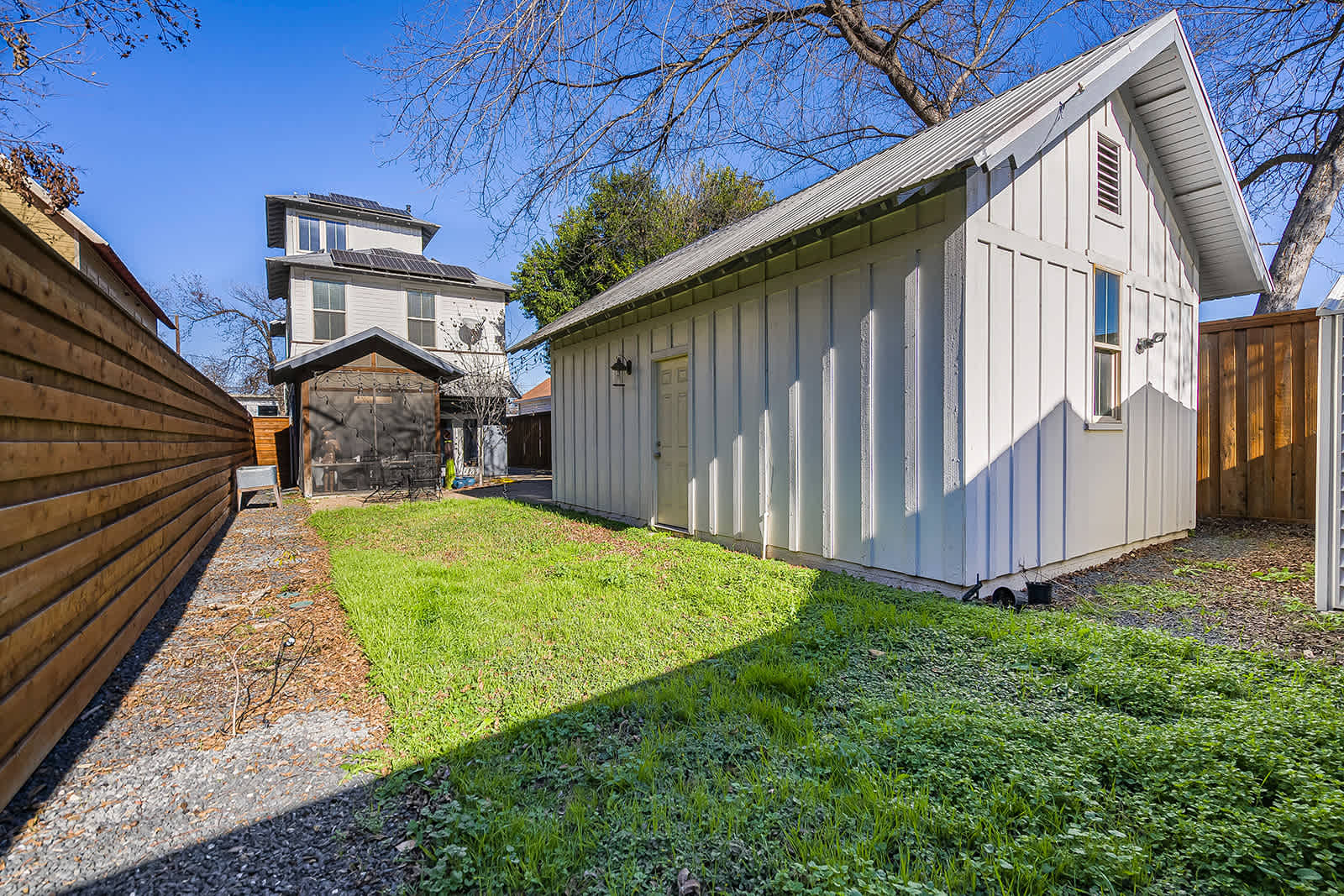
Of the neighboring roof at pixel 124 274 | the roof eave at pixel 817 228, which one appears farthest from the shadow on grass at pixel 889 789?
the neighboring roof at pixel 124 274

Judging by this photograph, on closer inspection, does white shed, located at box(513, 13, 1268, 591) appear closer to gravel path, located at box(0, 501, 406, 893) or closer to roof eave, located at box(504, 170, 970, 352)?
roof eave, located at box(504, 170, 970, 352)

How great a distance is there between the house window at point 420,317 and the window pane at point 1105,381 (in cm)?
1761

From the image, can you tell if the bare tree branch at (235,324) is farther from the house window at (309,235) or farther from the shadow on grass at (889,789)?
the shadow on grass at (889,789)

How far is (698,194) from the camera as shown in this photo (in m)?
11.5

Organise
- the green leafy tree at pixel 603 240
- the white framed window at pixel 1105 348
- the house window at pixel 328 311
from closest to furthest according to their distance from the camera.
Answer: the white framed window at pixel 1105 348
the green leafy tree at pixel 603 240
the house window at pixel 328 311

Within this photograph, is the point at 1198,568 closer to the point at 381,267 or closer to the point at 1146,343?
the point at 1146,343

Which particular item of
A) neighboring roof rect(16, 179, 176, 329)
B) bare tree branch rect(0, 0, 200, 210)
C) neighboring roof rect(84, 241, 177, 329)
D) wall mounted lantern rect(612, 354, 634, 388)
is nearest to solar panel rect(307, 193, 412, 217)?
neighboring roof rect(84, 241, 177, 329)

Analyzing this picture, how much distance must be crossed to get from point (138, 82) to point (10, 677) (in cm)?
570

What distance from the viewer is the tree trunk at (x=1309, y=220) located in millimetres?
10023

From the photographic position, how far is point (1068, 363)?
5547mm

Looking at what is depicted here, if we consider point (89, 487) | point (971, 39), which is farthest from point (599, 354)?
point (971, 39)

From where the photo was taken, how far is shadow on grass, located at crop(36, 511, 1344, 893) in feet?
5.64

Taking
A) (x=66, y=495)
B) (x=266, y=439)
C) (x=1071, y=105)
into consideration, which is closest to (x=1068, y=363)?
(x=1071, y=105)

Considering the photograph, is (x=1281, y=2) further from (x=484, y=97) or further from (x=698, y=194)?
(x=484, y=97)
